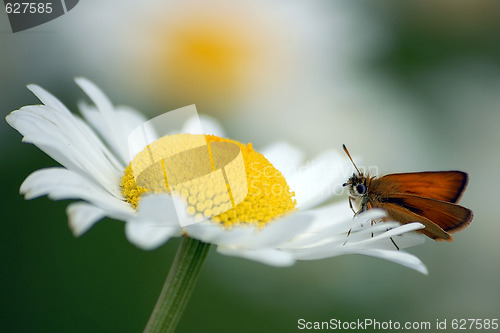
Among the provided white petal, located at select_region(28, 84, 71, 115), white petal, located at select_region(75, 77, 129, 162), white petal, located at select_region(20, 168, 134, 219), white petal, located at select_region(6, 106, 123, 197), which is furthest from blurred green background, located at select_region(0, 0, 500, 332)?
white petal, located at select_region(20, 168, 134, 219)

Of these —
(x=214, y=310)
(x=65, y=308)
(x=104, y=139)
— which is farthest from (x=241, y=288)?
(x=104, y=139)

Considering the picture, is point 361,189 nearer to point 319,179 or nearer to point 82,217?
point 319,179

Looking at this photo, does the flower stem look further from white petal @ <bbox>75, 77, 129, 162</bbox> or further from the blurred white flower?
white petal @ <bbox>75, 77, 129, 162</bbox>

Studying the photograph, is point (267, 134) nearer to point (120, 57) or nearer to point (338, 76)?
point (338, 76)

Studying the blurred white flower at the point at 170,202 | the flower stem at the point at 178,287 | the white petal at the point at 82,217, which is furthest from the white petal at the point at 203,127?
the white petal at the point at 82,217

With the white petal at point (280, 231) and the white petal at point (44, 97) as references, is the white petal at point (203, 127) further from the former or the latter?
the white petal at point (280, 231)

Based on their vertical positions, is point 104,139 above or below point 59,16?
below

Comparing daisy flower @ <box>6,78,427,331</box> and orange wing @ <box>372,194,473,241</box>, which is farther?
orange wing @ <box>372,194,473,241</box>

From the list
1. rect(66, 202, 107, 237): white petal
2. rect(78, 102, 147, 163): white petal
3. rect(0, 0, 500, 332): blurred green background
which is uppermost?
rect(66, 202, 107, 237): white petal
